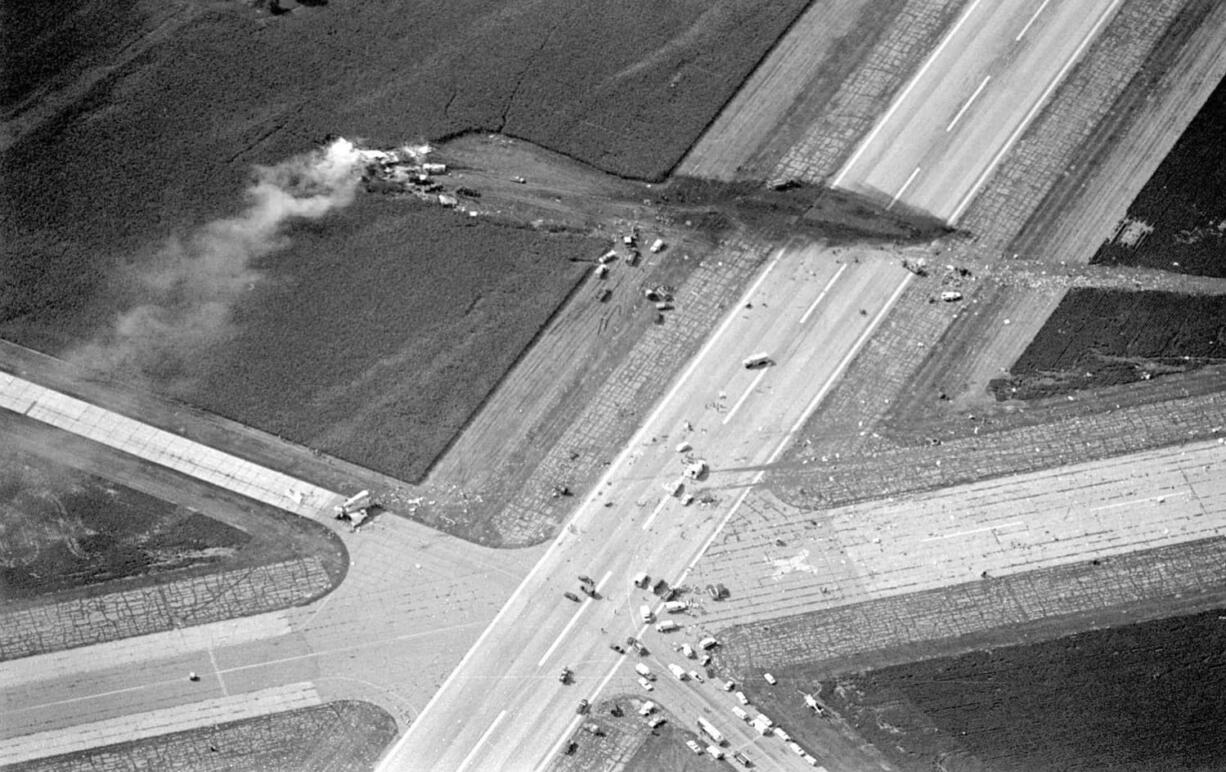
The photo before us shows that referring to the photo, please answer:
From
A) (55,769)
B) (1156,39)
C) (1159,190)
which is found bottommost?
(55,769)

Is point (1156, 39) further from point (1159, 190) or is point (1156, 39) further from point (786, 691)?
point (786, 691)

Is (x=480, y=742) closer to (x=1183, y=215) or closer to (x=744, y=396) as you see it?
(x=744, y=396)

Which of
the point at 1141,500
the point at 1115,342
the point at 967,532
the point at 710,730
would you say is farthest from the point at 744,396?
the point at 1141,500

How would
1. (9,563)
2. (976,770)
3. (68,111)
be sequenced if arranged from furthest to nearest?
(68,111)
(9,563)
(976,770)

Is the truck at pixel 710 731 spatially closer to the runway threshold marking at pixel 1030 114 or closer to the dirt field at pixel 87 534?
the dirt field at pixel 87 534

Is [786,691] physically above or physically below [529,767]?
above

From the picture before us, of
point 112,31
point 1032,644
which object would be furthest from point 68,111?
point 1032,644

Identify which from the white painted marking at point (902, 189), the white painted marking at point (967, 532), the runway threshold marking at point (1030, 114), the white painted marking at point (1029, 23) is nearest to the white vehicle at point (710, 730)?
the white painted marking at point (967, 532)
